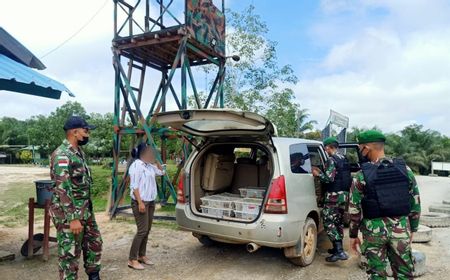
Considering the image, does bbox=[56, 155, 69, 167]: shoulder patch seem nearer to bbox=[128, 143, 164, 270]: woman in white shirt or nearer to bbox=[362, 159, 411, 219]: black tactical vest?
bbox=[128, 143, 164, 270]: woman in white shirt

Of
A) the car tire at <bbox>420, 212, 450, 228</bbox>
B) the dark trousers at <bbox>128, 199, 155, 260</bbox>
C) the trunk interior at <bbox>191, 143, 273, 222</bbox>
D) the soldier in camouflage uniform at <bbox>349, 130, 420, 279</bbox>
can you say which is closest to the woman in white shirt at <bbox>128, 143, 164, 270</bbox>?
the dark trousers at <bbox>128, 199, 155, 260</bbox>

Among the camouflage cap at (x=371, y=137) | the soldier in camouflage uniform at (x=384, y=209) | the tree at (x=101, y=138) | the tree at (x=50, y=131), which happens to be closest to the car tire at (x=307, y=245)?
the soldier in camouflage uniform at (x=384, y=209)

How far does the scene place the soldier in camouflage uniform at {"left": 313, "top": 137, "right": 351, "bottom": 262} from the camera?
16.1 ft

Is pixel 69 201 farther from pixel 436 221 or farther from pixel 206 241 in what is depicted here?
pixel 436 221

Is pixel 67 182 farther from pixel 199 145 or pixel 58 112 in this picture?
pixel 58 112

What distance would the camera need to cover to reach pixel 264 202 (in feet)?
14.1

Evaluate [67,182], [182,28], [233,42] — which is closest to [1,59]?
[67,182]

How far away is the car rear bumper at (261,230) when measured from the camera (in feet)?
13.7

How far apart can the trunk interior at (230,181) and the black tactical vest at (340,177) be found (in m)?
0.88

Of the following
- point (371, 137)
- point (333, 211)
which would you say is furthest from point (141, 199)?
point (371, 137)

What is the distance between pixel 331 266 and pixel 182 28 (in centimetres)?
513

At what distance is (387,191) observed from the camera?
3.13 meters

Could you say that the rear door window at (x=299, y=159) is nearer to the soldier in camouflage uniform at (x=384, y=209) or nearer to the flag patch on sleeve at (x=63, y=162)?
the soldier in camouflage uniform at (x=384, y=209)

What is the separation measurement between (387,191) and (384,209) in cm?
16
